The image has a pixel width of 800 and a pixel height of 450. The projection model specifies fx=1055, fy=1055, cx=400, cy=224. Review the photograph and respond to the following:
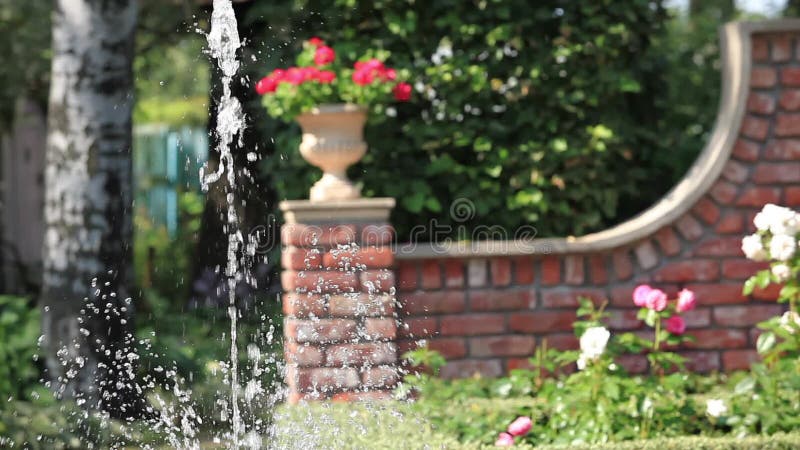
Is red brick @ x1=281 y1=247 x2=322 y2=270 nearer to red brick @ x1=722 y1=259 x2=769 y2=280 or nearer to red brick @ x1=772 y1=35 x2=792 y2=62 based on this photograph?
red brick @ x1=722 y1=259 x2=769 y2=280

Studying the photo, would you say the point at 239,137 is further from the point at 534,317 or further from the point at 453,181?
the point at 534,317

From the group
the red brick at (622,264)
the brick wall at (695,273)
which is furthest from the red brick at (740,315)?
the red brick at (622,264)

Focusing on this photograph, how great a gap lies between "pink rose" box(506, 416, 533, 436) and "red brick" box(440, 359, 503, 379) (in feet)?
4.45

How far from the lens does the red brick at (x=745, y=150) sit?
17.4 feet

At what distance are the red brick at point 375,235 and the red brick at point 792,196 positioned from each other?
2040 millimetres

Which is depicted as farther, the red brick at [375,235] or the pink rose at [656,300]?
the red brick at [375,235]

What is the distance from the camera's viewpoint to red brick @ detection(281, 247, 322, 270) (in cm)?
504

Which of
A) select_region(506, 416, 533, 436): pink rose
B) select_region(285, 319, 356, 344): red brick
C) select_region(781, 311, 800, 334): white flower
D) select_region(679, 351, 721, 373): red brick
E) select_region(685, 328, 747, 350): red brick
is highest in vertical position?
select_region(781, 311, 800, 334): white flower

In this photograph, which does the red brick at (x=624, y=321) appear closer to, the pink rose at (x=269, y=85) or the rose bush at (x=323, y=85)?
the rose bush at (x=323, y=85)

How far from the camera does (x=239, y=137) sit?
654cm

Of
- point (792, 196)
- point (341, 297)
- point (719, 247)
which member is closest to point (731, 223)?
point (719, 247)

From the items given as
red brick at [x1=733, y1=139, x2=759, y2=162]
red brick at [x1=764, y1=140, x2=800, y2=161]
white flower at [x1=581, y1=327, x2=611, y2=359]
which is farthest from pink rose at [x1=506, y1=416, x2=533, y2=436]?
red brick at [x1=764, y1=140, x2=800, y2=161]

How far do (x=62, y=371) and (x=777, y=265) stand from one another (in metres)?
3.42

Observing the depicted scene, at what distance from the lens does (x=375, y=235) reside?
506cm
